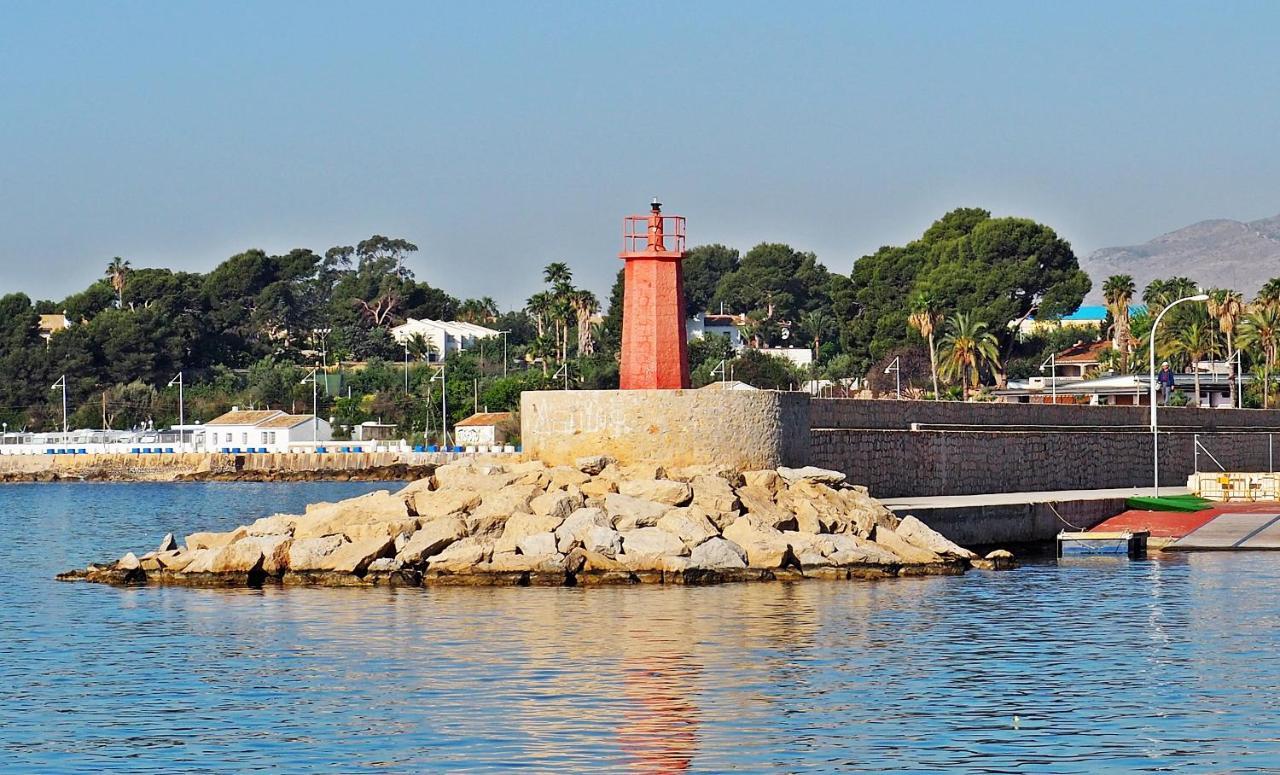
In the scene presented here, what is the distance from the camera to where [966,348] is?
78.2m

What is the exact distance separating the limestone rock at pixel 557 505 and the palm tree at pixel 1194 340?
54.6m

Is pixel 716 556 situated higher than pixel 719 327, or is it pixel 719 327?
pixel 719 327

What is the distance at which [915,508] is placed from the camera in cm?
3450

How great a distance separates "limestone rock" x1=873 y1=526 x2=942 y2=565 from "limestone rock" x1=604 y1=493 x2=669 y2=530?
12.2 ft

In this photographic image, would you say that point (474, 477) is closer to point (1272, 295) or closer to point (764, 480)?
point (764, 480)

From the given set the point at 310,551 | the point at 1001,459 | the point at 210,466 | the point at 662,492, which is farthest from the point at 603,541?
the point at 210,466

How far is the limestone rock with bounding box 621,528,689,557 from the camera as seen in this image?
97.5 ft

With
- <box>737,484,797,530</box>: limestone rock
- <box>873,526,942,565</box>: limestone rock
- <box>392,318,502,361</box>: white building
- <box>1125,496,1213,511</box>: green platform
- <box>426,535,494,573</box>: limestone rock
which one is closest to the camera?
<box>426,535,494,573</box>: limestone rock

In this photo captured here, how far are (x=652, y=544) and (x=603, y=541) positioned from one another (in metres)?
0.77

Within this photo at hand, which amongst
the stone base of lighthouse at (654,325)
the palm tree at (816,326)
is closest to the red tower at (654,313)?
the stone base of lighthouse at (654,325)

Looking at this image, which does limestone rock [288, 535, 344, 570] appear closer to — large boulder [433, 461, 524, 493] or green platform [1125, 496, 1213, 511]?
large boulder [433, 461, 524, 493]

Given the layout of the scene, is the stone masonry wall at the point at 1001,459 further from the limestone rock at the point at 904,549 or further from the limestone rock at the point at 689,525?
the limestone rock at the point at 689,525

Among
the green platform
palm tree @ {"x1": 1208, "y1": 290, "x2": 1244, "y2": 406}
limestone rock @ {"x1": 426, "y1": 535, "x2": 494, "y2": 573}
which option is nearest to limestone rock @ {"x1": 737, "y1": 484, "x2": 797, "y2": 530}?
limestone rock @ {"x1": 426, "y1": 535, "x2": 494, "y2": 573}

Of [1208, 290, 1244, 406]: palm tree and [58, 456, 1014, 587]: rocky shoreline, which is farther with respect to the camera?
[1208, 290, 1244, 406]: palm tree
